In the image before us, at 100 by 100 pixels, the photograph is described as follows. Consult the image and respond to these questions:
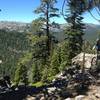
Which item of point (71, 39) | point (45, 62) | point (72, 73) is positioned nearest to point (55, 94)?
point (72, 73)

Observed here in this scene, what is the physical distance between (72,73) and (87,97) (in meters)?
5.70

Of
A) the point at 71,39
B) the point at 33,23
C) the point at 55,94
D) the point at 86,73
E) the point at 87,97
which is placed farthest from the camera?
the point at 71,39

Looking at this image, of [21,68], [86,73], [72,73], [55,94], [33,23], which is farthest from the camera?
[21,68]

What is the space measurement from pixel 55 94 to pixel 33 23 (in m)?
21.6

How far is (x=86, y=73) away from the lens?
16203 millimetres

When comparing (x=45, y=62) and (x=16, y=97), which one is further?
(x=45, y=62)

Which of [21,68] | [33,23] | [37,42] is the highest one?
[33,23]

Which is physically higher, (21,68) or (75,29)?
(75,29)

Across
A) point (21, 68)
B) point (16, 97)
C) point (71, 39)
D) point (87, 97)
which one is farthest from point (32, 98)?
point (21, 68)

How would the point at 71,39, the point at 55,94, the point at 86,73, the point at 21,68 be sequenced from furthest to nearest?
the point at 21,68
the point at 71,39
the point at 86,73
the point at 55,94

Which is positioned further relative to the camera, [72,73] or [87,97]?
[72,73]

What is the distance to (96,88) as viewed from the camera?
43.2 feet

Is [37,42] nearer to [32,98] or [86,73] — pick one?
[86,73]

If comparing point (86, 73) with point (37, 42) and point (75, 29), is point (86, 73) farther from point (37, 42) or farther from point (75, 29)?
point (75, 29)
